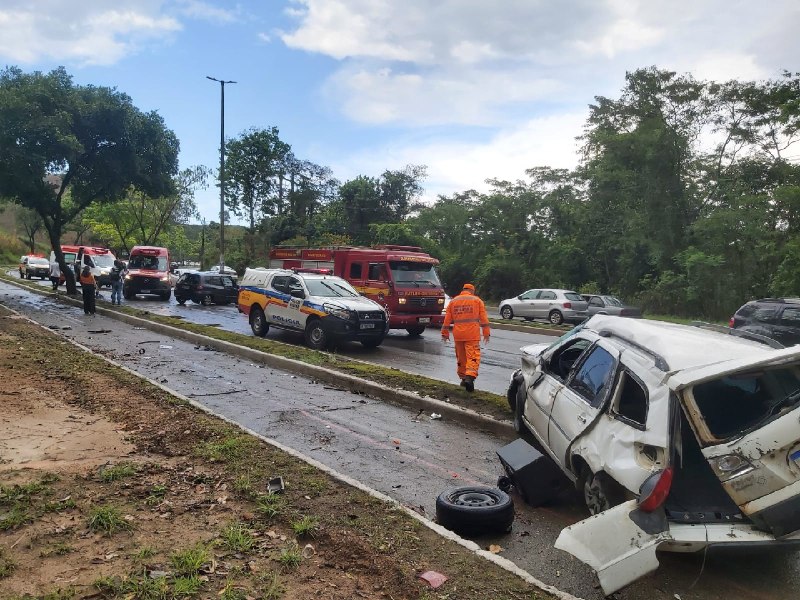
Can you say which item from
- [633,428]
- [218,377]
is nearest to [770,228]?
[218,377]

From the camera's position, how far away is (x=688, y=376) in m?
3.89

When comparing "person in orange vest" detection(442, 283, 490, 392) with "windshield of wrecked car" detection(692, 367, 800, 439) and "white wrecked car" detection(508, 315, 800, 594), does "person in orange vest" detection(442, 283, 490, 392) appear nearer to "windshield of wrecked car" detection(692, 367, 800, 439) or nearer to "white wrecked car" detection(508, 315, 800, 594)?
"white wrecked car" detection(508, 315, 800, 594)

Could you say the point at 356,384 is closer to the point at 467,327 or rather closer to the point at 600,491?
the point at 467,327

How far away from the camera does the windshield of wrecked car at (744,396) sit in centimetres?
393

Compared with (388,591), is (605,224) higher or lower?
higher

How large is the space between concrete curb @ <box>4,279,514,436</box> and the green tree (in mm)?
10874

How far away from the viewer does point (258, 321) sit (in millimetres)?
16297

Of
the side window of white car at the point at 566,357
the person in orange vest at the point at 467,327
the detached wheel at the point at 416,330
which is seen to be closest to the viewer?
the side window of white car at the point at 566,357

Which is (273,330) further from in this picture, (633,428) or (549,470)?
(633,428)

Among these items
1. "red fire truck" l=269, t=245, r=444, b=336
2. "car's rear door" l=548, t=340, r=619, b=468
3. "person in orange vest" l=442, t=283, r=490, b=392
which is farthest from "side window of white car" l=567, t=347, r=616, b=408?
"red fire truck" l=269, t=245, r=444, b=336

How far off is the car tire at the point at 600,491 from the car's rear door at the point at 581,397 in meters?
0.29

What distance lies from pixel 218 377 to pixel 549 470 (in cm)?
681

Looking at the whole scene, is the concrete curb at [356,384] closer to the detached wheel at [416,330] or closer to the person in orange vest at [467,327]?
the person in orange vest at [467,327]

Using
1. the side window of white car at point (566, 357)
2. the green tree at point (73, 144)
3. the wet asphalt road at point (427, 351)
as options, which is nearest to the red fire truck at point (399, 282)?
the wet asphalt road at point (427, 351)
